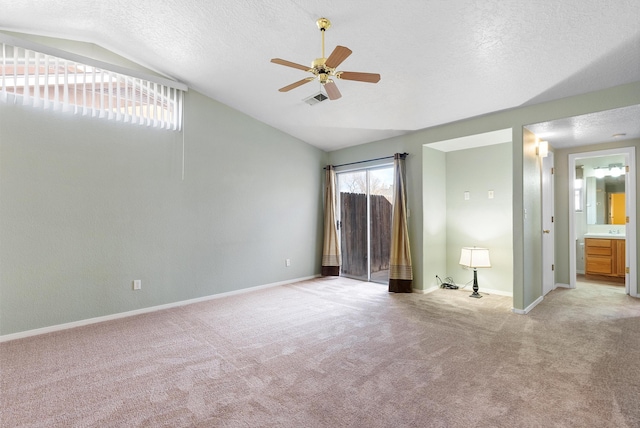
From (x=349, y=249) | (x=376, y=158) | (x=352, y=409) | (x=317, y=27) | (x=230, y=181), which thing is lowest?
(x=352, y=409)

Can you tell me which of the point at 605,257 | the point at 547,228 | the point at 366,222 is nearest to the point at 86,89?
the point at 366,222

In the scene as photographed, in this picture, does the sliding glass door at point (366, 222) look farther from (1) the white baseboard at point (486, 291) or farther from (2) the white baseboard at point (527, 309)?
(2) the white baseboard at point (527, 309)

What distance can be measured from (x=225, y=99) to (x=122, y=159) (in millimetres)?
1709

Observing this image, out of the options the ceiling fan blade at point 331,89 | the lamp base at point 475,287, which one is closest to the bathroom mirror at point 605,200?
the lamp base at point 475,287

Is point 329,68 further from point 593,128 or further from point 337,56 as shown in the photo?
point 593,128

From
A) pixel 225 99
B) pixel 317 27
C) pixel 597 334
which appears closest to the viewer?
pixel 317 27

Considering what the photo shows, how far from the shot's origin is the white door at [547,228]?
4.61m

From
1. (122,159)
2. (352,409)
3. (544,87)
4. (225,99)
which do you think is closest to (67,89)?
(122,159)

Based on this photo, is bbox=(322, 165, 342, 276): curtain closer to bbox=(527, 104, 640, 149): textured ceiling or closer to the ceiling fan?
the ceiling fan

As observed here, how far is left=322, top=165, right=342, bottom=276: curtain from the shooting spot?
→ 5.97m

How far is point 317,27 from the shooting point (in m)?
2.87

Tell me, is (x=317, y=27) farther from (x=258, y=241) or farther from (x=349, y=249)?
(x=349, y=249)

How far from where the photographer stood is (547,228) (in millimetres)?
4855

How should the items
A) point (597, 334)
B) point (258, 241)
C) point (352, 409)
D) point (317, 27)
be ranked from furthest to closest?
1. point (258, 241)
2. point (597, 334)
3. point (317, 27)
4. point (352, 409)
